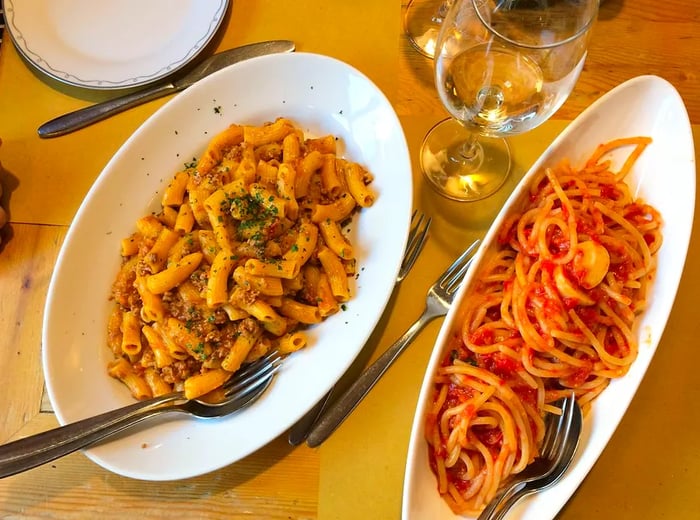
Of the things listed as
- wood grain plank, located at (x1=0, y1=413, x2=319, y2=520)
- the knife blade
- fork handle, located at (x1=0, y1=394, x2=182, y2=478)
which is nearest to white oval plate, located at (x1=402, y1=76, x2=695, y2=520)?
wood grain plank, located at (x1=0, y1=413, x2=319, y2=520)

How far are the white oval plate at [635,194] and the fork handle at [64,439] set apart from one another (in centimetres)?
51

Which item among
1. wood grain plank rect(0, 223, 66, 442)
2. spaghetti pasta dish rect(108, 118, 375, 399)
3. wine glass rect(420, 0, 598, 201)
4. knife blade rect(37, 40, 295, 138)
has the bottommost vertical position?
wood grain plank rect(0, 223, 66, 442)

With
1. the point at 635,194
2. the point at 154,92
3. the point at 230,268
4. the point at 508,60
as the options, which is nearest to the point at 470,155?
the point at 508,60

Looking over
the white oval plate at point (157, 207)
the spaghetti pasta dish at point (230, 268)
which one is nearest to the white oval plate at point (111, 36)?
the white oval plate at point (157, 207)

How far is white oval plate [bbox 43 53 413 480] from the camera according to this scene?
1.09 m

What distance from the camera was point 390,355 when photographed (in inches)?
46.9

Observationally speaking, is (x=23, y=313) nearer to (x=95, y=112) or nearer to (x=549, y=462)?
(x=95, y=112)

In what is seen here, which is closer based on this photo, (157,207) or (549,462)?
(549,462)

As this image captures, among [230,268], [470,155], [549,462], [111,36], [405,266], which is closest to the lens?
[549,462]

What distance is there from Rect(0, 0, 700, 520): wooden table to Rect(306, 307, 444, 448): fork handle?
0.09ft

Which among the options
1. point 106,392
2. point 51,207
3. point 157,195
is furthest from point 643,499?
point 51,207

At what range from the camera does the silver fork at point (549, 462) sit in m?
0.95

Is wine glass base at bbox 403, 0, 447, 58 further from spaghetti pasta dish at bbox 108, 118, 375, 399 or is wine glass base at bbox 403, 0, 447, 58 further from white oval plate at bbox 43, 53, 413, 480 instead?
spaghetti pasta dish at bbox 108, 118, 375, 399

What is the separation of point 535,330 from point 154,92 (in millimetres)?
1051
